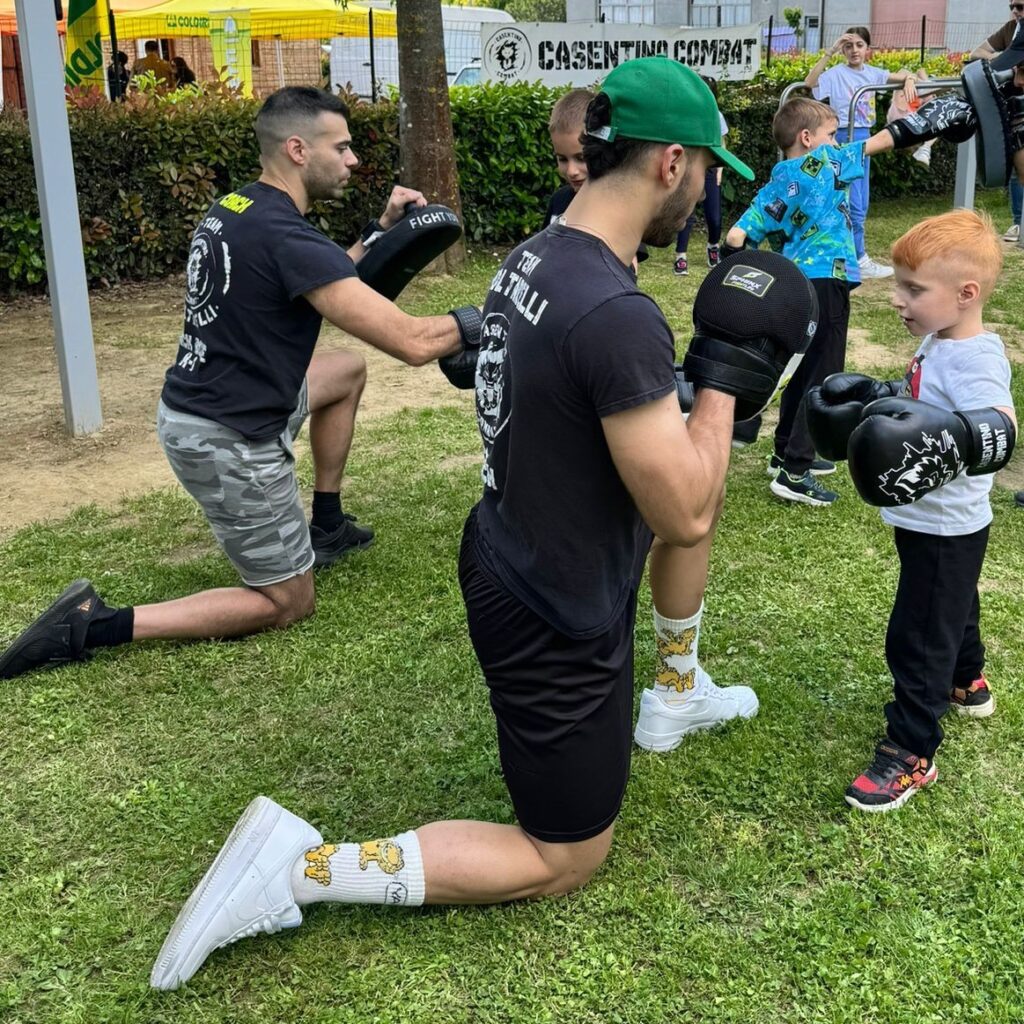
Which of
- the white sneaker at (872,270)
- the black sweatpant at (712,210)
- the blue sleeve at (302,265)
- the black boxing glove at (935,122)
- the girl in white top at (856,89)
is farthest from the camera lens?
the black sweatpant at (712,210)

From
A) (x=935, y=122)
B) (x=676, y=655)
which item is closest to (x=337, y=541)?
(x=676, y=655)

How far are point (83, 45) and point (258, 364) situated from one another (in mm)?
11620

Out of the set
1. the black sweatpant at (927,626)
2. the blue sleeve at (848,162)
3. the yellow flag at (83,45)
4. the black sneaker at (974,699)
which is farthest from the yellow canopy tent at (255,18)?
the black sweatpant at (927,626)

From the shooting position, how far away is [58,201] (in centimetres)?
584

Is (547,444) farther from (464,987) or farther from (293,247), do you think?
(293,247)

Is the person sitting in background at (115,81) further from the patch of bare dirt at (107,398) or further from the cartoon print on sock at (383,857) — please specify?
the cartoon print on sock at (383,857)

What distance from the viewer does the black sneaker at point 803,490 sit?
16.6ft

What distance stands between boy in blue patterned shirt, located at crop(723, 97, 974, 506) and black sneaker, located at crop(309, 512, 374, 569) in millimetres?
1888

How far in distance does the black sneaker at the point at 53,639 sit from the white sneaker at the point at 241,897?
1454 mm

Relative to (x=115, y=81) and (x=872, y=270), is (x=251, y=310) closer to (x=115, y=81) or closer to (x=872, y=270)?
(x=872, y=270)

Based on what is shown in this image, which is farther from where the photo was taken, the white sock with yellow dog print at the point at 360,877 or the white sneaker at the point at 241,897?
the white sock with yellow dog print at the point at 360,877

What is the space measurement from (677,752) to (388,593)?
1.47 metres

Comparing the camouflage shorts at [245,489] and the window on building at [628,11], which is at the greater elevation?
the window on building at [628,11]

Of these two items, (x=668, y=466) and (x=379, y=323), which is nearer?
(x=668, y=466)
